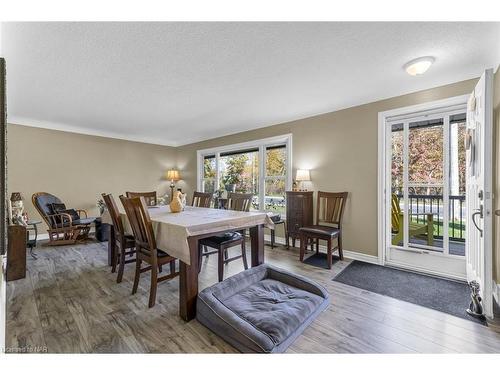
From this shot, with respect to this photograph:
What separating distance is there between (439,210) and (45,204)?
21.8 ft

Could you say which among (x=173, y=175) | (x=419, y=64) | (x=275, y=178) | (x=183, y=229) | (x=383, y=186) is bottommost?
(x=183, y=229)

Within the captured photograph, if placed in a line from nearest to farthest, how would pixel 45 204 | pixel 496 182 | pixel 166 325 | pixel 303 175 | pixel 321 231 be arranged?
pixel 166 325 < pixel 496 182 < pixel 321 231 < pixel 303 175 < pixel 45 204

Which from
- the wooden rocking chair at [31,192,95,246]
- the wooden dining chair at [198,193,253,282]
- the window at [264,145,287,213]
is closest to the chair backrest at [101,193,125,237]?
the wooden dining chair at [198,193,253,282]

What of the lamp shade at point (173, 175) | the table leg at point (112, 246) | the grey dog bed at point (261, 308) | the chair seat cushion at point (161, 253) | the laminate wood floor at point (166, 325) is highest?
the lamp shade at point (173, 175)

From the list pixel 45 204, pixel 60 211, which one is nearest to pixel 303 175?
pixel 60 211

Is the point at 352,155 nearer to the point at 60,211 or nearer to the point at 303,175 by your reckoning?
the point at 303,175

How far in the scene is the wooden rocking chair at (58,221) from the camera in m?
4.10

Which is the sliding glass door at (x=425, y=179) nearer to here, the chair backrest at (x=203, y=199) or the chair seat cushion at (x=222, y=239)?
the chair seat cushion at (x=222, y=239)

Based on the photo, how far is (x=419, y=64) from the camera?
2.20m

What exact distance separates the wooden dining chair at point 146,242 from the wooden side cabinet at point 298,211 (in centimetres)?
213

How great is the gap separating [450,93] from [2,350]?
4583 millimetres

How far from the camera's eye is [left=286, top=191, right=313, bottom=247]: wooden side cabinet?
3684 millimetres

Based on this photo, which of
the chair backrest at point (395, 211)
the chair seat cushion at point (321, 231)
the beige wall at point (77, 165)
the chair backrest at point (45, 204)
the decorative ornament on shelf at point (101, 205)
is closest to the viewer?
the chair seat cushion at point (321, 231)

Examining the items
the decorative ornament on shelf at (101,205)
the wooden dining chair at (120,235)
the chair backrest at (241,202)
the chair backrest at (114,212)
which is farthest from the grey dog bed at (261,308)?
the decorative ornament on shelf at (101,205)
